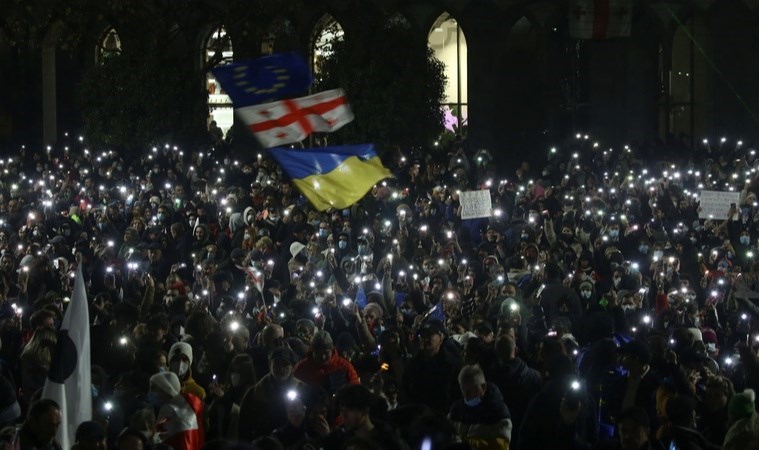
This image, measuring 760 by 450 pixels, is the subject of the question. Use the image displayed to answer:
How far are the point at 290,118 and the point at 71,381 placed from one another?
15.4 feet

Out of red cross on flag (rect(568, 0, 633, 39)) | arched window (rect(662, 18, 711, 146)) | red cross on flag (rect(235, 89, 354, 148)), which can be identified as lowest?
arched window (rect(662, 18, 711, 146))

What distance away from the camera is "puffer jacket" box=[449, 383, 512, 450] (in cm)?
857

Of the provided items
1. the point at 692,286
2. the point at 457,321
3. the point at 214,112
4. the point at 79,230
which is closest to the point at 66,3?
the point at 214,112

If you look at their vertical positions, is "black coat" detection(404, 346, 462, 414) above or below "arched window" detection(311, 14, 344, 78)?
below

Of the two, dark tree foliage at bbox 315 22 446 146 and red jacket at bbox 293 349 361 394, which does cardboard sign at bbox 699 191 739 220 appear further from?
dark tree foliage at bbox 315 22 446 146

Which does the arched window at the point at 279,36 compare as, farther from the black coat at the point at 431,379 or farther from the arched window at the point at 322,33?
the black coat at the point at 431,379

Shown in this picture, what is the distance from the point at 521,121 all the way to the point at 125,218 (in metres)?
22.0

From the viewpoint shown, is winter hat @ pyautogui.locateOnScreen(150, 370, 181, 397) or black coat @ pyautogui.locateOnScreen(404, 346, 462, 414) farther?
black coat @ pyautogui.locateOnScreen(404, 346, 462, 414)

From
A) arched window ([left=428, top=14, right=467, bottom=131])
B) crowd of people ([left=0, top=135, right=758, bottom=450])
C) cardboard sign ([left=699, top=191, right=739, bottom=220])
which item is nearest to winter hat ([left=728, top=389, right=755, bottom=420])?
crowd of people ([left=0, top=135, right=758, bottom=450])

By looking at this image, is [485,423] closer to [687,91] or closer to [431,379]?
[431,379]

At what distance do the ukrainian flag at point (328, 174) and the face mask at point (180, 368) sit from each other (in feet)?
9.27

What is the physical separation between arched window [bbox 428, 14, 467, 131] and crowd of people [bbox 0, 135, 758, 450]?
14.7m

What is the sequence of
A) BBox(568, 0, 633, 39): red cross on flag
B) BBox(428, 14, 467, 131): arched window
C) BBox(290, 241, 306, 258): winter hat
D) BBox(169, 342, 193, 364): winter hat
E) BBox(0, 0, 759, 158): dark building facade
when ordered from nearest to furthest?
BBox(169, 342, 193, 364): winter hat < BBox(290, 241, 306, 258): winter hat < BBox(568, 0, 633, 39): red cross on flag < BBox(0, 0, 759, 158): dark building facade < BBox(428, 14, 467, 131): arched window

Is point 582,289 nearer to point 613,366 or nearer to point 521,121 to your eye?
point 613,366
